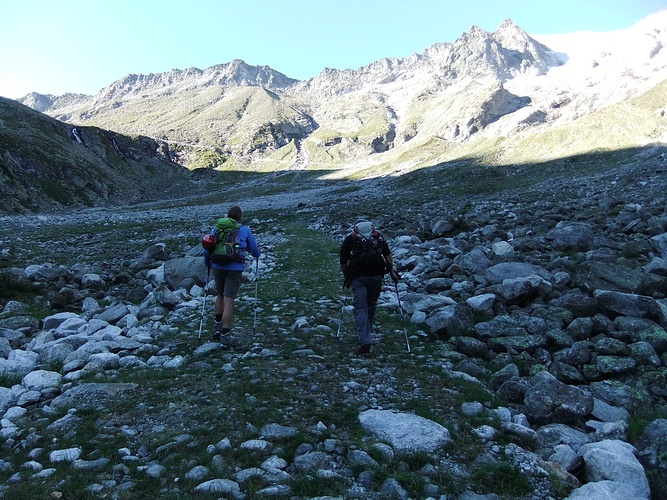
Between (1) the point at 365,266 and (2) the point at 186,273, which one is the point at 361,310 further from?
(2) the point at 186,273

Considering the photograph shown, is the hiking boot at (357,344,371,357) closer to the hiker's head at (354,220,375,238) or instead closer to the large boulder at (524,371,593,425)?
the hiker's head at (354,220,375,238)

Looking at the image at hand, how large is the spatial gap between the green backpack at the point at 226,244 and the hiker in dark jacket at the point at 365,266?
9.38 feet

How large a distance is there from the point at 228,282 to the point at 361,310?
372 centimetres

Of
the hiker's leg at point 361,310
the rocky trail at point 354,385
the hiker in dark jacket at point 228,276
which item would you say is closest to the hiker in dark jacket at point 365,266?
the hiker's leg at point 361,310

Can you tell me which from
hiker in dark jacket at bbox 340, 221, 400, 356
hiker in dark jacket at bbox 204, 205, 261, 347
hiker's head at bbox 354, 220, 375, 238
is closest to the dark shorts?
hiker in dark jacket at bbox 204, 205, 261, 347

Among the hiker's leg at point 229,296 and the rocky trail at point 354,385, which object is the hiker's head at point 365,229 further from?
the hiker's leg at point 229,296

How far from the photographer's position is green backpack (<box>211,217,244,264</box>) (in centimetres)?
1088

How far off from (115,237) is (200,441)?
31.1m

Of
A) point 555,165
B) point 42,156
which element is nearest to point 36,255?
point 555,165

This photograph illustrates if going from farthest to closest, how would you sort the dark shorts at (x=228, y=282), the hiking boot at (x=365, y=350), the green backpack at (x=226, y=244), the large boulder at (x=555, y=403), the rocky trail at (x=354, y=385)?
the dark shorts at (x=228, y=282) → the green backpack at (x=226, y=244) → the hiking boot at (x=365, y=350) → the large boulder at (x=555, y=403) → the rocky trail at (x=354, y=385)

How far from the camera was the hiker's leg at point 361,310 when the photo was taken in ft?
32.3

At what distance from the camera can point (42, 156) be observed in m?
79.4

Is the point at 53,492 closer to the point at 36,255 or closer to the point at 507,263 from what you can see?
the point at 507,263

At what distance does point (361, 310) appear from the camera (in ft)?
33.4
